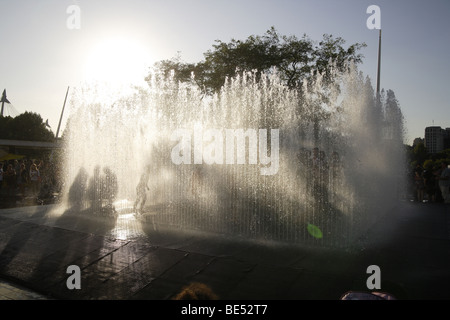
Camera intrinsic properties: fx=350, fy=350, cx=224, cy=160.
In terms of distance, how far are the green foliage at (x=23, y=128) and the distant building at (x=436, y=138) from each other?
108 m

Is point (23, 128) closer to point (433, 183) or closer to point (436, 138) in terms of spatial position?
point (433, 183)

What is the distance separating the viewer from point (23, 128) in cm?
4694

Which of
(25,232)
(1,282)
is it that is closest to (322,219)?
(1,282)

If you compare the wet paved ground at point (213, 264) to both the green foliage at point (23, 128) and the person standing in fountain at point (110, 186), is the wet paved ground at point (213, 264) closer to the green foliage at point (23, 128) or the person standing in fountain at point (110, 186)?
the person standing in fountain at point (110, 186)

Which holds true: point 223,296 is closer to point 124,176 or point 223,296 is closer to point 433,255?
point 433,255

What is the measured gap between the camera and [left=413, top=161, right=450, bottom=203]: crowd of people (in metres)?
11.5

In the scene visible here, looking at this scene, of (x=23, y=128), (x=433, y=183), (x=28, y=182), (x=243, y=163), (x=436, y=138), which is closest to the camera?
(x=243, y=163)

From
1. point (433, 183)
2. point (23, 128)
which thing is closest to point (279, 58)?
point (433, 183)

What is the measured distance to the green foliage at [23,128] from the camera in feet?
151

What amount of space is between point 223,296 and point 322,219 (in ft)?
11.9

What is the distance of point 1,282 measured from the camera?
544cm

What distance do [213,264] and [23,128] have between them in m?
50.0

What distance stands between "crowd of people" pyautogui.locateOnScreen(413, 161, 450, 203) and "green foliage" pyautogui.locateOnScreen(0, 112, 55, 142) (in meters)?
47.7

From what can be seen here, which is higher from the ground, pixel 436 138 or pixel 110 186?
pixel 436 138
